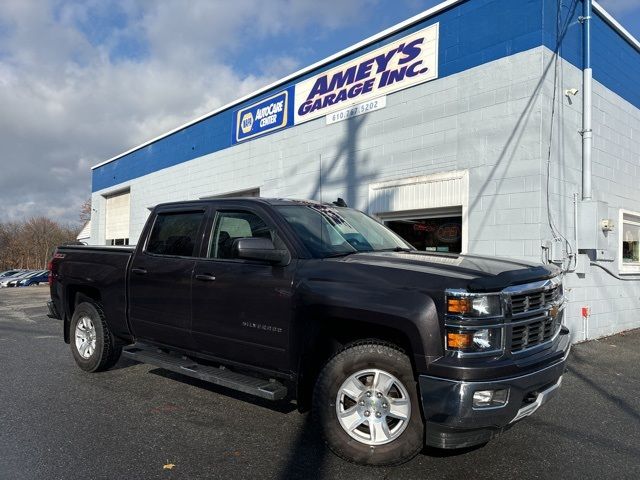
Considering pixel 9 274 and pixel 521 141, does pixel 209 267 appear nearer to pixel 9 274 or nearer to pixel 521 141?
pixel 521 141

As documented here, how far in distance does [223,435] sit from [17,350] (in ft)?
17.4

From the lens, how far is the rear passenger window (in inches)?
198

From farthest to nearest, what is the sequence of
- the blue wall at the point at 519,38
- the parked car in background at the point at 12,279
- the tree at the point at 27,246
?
the tree at the point at 27,246 < the parked car in background at the point at 12,279 < the blue wall at the point at 519,38

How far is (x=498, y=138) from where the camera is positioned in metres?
8.91

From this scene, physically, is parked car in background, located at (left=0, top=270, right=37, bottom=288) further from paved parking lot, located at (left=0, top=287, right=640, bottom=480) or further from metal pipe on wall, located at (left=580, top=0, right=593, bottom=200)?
metal pipe on wall, located at (left=580, top=0, right=593, bottom=200)

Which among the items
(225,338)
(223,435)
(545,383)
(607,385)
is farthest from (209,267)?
(607,385)

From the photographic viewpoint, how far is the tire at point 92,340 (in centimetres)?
596

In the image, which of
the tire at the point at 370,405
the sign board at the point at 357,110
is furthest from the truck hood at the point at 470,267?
the sign board at the point at 357,110

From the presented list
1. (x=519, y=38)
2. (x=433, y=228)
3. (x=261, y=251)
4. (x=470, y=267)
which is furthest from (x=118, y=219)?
(x=470, y=267)

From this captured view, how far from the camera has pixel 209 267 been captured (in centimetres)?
464

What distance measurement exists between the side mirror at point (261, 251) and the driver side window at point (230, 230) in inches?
16.4

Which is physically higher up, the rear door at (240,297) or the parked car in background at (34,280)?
the rear door at (240,297)

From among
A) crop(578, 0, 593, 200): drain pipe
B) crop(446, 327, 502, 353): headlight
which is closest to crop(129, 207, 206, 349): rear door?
crop(446, 327, 502, 353): headlight

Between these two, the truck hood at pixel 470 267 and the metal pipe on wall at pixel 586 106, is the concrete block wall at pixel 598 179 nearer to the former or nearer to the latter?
the metal pipe on wall at pixel 586 106
